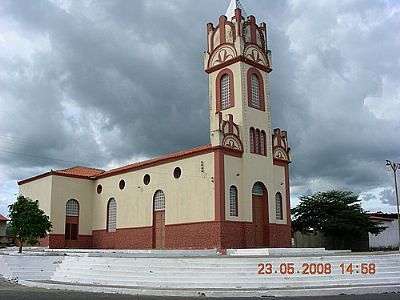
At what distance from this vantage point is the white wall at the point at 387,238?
38531 mm

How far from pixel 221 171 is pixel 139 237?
29.6 feet

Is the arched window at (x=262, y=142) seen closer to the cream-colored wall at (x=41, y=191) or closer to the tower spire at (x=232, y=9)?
the tower spire at (x=232, y=9)

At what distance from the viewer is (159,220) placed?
30.6m

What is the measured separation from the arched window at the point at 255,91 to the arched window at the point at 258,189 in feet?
16.9

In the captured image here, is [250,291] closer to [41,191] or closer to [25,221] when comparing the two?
[25,221]

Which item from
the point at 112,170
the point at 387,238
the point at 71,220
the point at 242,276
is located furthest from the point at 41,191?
the point at 387,238

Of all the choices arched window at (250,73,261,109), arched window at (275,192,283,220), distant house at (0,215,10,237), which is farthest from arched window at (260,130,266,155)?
distant house at (0,215,10,237)

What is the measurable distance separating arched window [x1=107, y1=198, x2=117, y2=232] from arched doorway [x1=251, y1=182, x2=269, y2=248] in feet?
40.0

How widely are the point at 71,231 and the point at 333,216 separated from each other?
21440 mm

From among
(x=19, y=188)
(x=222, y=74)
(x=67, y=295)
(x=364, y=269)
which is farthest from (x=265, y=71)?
(x=19, y=188)

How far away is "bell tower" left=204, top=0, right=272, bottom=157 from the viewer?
28.4 m

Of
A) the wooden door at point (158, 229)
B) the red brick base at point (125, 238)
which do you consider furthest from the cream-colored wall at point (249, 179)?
the red brick base at point (125, 238)

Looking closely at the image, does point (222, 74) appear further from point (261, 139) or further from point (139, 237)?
point (139, 237)

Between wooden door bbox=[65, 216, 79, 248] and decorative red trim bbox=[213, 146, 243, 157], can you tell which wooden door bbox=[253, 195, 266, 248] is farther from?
wooden door bbox=[65, 216, 79, 248]
